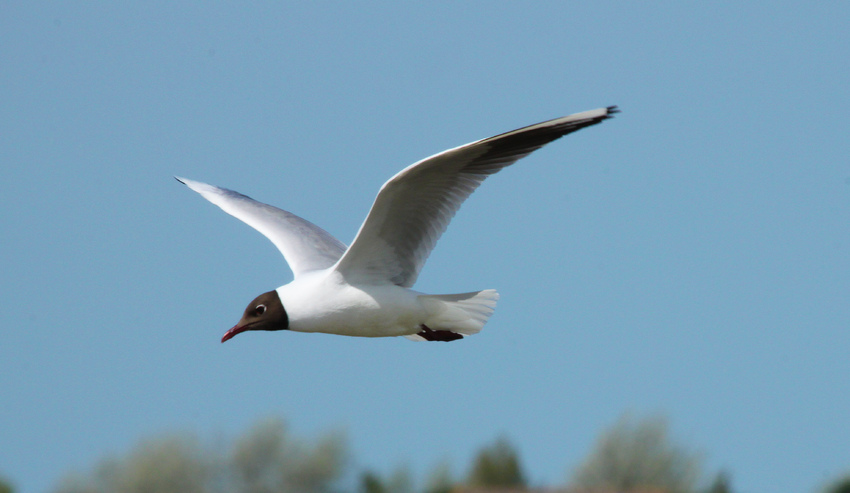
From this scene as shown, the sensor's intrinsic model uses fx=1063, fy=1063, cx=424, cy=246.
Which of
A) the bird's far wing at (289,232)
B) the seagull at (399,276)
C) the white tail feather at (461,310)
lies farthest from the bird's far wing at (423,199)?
the bird's far wing at (289,232)

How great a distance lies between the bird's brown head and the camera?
6301mm

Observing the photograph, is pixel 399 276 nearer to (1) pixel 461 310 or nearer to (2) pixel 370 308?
(2) pixel 370 308

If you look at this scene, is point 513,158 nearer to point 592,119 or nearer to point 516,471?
point 592,119

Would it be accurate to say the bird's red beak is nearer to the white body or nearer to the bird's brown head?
the bird's brown head

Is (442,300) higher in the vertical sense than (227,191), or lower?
lower

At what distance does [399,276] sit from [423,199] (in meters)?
0.59

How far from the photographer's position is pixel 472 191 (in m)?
6.05

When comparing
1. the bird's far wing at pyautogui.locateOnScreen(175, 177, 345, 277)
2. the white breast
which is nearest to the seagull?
the white breast

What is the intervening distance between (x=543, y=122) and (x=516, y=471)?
11.0 meters

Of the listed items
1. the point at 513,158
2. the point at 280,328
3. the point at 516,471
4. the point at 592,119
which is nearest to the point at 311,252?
the point at 280,328

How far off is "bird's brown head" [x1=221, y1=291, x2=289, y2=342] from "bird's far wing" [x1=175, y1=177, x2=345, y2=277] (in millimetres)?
400

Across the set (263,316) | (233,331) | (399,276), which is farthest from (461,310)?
(233,331)

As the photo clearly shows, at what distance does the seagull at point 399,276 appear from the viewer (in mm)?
5762

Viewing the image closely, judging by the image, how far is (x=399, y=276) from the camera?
6367 millimetres
